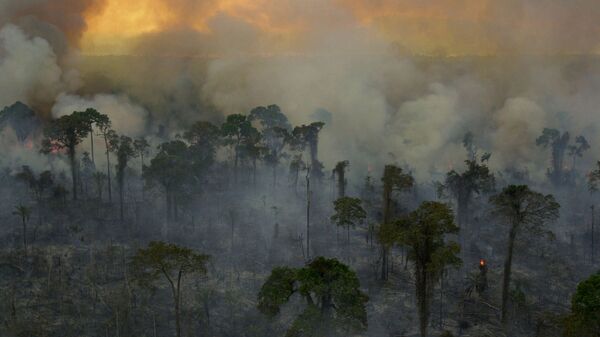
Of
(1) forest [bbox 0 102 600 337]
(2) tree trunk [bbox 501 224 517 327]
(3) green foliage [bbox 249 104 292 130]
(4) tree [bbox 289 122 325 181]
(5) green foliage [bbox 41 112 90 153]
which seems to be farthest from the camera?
(3) green foliage [bbox 249 104 292 130]

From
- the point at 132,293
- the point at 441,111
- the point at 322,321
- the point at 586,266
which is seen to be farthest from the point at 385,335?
the point at 441,111

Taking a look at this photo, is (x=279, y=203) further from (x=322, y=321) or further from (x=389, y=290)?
(x=322, y=321)

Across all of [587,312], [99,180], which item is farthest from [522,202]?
[99,180]

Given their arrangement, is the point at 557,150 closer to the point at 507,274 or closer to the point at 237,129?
the point at 237,129

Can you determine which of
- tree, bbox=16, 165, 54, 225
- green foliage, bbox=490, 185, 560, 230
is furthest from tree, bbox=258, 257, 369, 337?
tree, bbox=16, 165, 54, 225

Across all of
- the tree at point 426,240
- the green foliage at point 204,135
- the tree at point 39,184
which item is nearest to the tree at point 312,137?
the green foliage at point 204,135

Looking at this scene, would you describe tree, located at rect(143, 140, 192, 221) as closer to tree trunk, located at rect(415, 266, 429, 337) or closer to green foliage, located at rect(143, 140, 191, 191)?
green foliage, located at rect(143, 140, 191, 191)

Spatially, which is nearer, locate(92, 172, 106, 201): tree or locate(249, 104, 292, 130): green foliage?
locate(92, 172, 106, 201): tree
